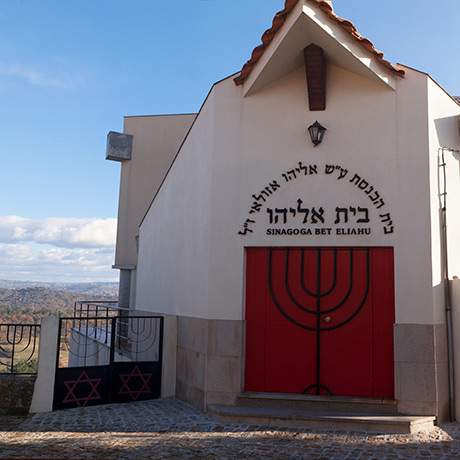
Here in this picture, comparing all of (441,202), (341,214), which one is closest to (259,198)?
(341,214)

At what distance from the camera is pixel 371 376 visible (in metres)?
7.23

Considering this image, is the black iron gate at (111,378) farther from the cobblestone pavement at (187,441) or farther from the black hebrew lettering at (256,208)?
the black hebrew lettering at (256,208)

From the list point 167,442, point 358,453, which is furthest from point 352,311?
point 167,442

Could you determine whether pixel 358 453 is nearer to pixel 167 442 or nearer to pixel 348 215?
pixel 167 442

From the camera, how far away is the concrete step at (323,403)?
6.95 meters

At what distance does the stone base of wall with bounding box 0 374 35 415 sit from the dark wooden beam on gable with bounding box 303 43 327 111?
6414 mm

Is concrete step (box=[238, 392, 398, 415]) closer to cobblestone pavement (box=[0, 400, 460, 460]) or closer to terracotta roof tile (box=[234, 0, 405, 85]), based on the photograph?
cobblestone pavement (box=[0, 400, 460, 460])

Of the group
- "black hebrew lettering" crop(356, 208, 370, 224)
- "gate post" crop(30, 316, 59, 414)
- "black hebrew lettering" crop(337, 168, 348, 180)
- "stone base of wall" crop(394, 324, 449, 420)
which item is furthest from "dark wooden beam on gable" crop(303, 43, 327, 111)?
"gate post" crop(30, 316, 59, 414)

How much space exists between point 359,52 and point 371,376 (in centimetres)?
500

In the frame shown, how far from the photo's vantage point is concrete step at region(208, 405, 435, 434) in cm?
652

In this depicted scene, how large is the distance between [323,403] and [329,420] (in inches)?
15.6

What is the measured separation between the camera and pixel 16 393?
7.58 metres

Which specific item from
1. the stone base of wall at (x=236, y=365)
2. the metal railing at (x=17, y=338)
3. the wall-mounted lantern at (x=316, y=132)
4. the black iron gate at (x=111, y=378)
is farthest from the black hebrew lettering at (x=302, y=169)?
the metal railing at (x=17, y=338)

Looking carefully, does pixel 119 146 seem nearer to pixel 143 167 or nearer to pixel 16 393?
pixel 143 167
